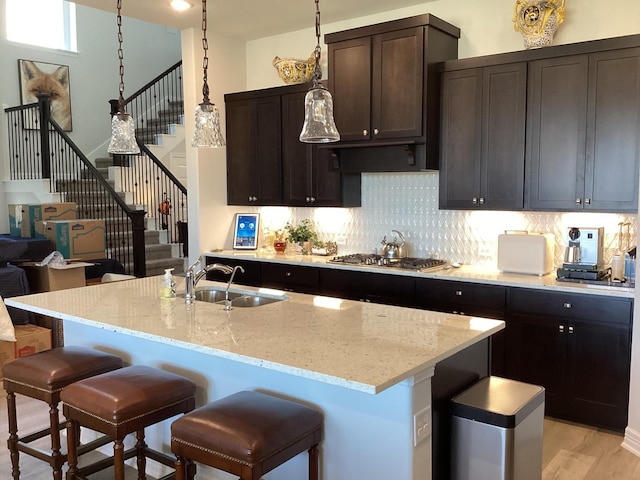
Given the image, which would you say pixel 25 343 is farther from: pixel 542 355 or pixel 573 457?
pixel 573 457

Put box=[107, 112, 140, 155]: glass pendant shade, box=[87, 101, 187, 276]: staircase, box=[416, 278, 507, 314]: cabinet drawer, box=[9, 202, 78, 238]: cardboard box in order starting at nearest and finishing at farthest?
1. box=[107, 112, 140, 155]: glass pendant shade
2. box=[416, 278, 507, 314]: cabinet drawer
3. box=[9, 202, 78, 238]: cardboard box
4. box=[87, 101, 187, 276]: staircase

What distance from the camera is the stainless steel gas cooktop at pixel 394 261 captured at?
14.9 ft

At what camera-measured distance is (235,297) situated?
3582mm

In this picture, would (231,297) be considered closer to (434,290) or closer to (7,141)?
(434,290)

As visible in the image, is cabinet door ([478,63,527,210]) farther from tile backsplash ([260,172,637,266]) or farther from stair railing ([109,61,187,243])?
stair railing ([109,61,187,243])

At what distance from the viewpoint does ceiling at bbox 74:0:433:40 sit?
478 centimetres

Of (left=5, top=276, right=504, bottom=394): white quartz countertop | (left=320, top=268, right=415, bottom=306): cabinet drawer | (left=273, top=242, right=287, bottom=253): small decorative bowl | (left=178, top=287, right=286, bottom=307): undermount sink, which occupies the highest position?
(left=273, top=242, right=287, bottom=253): small decorative bowl

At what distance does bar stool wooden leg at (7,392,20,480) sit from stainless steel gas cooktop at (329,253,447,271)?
260cm

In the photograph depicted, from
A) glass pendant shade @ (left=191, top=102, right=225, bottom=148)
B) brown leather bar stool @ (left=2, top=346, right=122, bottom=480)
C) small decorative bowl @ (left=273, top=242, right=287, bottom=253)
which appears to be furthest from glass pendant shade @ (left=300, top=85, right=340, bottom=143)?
small decorative bowl @ (left=273, top=242, right=287, bottom=253)

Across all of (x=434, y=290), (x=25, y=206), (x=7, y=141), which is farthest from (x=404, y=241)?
(x=7, y=141)

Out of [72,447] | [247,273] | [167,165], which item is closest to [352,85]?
[247,273]

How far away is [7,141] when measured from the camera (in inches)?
320

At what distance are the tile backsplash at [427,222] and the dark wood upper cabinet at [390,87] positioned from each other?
0.40 meters

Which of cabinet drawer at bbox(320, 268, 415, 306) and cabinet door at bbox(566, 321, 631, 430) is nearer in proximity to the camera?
cabinet door at bbox(566, 321, 631, 430)
